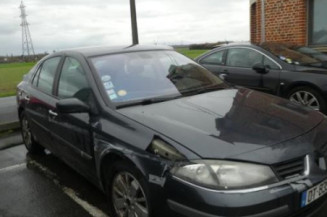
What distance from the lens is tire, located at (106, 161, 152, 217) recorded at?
3002 mm

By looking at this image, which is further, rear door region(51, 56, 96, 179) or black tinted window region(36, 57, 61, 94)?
black tinted window region(36, 57, 61, 94)

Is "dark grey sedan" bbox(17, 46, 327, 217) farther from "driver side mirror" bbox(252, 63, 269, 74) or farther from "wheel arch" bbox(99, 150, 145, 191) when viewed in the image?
"driver side mirror" bbox(252, 63, 269, 74)

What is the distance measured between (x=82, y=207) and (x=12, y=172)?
1738 mm

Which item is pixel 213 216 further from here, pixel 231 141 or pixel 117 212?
pixel 117 212

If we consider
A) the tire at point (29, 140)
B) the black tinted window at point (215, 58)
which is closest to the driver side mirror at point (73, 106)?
the tire at point (29, 140)

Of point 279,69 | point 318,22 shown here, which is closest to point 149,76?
point 279,69

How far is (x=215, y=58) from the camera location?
26.4 feet

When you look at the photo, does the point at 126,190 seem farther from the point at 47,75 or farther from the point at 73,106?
the point at 47,75

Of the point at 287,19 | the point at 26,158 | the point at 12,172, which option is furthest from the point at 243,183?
the point at 287,19

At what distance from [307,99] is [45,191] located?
442 cm

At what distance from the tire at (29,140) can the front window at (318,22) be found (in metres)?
7.87

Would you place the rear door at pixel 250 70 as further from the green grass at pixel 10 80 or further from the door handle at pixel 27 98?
the green grass at pixel 10 80

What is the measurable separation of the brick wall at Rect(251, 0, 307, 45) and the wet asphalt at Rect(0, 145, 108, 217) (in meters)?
7.74

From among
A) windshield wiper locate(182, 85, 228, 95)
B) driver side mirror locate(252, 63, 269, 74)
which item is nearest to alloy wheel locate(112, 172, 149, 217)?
windshield wiper locate(182, 85, 228, 95)
